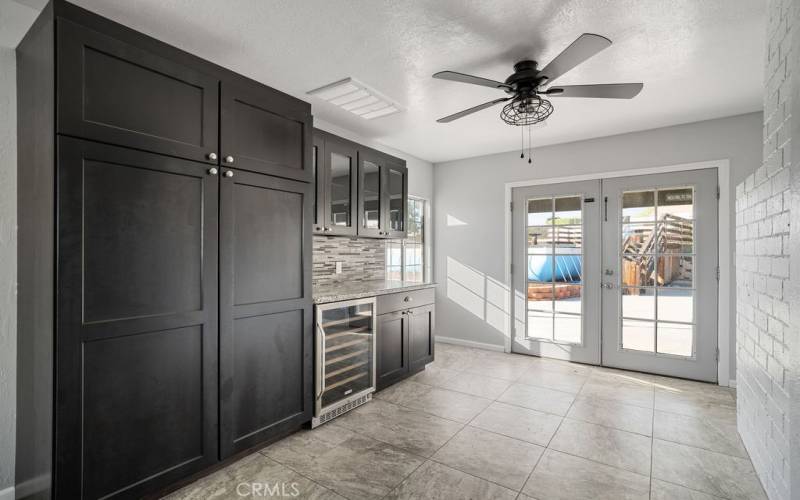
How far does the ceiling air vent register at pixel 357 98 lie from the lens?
296 centimetres

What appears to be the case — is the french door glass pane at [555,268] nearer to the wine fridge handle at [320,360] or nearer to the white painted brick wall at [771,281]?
the white painted brick wall at [771,281]

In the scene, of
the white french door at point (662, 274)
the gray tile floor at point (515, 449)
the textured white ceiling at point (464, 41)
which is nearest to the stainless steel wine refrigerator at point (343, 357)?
the gray tile floor at point (515, 449)

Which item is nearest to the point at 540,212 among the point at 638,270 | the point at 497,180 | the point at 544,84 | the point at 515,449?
the point at 497,180

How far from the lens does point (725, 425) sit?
279 centimetres

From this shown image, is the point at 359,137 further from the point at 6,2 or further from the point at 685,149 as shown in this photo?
the point at 685,149

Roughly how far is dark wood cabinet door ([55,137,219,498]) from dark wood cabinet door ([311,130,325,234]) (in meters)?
1.15

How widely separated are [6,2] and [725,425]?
5.03 meters

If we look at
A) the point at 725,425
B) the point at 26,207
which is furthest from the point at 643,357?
the point at 26,207

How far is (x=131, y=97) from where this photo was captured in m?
1.79

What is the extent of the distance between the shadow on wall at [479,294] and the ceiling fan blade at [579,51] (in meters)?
3.09

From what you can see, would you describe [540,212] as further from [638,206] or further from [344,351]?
[344,351]

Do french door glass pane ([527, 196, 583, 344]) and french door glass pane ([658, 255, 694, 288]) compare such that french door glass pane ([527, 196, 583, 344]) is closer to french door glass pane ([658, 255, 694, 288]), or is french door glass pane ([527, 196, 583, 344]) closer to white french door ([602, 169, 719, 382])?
white french door ([602, 169, 719, 382])

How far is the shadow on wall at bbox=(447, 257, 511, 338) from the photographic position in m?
4.83

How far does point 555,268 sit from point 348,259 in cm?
236
